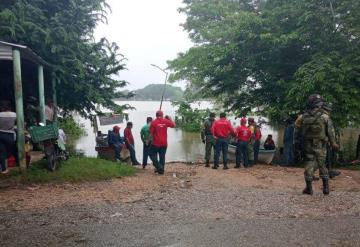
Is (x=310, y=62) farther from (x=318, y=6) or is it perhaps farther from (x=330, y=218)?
(x=330, y=218)

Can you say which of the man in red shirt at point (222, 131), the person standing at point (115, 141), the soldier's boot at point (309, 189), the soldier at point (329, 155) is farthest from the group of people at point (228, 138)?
the soldier's boot at point (309, 189)

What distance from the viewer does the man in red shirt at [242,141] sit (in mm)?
12758

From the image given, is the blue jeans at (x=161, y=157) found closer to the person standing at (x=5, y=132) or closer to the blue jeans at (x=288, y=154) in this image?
the person standing at (x=5, y=132)

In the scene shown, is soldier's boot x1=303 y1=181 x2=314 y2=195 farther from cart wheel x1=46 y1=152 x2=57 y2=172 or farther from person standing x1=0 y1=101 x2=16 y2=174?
person standing x1=0 y1=101 x2=16 y2=174

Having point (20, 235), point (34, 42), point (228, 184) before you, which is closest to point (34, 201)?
point (20, 235)

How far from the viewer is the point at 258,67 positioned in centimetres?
1719

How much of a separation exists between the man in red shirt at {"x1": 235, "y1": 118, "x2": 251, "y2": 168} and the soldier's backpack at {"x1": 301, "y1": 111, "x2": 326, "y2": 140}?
15.5 ft

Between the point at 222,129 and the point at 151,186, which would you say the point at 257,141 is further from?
the point at 151,186

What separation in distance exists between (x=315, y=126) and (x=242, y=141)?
4.98 metres

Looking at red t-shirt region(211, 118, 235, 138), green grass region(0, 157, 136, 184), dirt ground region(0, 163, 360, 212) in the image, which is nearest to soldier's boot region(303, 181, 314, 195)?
dirt ground region(0, 163, 360, 212)

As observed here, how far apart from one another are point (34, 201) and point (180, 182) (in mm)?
3468

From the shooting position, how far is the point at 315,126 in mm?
7918

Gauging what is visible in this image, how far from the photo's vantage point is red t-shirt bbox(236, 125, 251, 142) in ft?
41.8

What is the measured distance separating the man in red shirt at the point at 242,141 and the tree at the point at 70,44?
512 centimetres
